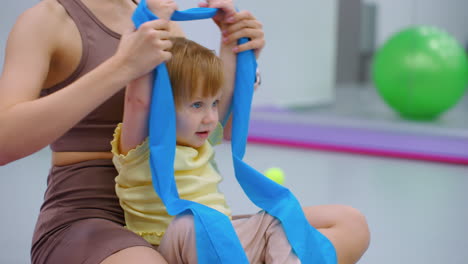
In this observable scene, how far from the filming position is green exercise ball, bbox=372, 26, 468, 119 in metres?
3.12

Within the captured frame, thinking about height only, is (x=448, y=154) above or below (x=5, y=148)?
below

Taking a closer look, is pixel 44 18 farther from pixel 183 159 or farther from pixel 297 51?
pixel 297 51

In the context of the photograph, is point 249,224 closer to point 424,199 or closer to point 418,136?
point 424,199

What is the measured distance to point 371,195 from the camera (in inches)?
91.7

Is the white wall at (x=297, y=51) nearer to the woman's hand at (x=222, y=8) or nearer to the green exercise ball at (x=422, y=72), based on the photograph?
the green exercise ball at (x=422, y=72)

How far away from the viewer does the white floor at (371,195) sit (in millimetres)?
1752

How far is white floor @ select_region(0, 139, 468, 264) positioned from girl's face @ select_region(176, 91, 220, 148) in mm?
643

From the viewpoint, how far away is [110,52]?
1194mm

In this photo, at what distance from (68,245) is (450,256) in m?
1.03

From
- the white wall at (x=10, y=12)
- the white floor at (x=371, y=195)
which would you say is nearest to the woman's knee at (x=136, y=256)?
the white floor at (x=371, y=195)

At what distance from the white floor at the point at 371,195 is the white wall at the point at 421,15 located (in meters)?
0.91

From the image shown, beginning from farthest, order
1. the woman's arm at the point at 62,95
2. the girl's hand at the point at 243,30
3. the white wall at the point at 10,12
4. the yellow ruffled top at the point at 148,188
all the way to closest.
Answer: the white wall at the point at 10,12 → the girl's hand at the point at 243,30 → the yellow ruffled top at the point at 148,188 → the woman's arm at the point at 62,95

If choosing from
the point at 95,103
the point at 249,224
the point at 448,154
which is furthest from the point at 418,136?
the point at 95,103

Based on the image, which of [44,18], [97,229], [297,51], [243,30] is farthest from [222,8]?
[297,51]
